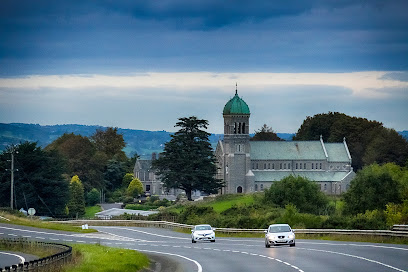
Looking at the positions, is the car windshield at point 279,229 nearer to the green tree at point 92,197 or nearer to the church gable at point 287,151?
the green tree at point 92,197

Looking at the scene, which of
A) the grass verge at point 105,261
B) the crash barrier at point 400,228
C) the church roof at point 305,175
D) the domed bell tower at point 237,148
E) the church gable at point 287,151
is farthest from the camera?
the church gable at point 287,151

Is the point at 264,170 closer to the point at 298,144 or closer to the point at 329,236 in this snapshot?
the point at 298,144

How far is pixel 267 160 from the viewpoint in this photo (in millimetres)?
169250

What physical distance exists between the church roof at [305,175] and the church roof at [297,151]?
2.41 meters

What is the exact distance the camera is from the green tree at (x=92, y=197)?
157363mm

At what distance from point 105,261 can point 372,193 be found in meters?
50.0

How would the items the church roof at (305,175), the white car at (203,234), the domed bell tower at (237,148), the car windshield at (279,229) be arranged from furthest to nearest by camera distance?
1. the church roof at (305,175)
2. the domed bell tower at (237,148)
3. the white car at (203,234)
4. the car windshield at (279,229)

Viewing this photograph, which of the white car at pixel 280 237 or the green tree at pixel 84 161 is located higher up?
the green tree at pixel 84 161

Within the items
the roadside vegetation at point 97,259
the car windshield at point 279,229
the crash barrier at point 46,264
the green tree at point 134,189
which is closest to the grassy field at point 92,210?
the green tree at point 134,189

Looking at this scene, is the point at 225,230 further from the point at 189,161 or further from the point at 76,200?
the point at 76,200

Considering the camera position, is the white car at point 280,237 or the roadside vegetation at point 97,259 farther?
the white car at point 280,237

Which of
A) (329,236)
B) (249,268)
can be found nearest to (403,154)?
(329,236)

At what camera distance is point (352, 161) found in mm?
182375

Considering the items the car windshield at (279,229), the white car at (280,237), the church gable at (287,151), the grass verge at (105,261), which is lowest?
the grass verge at (105,261)
